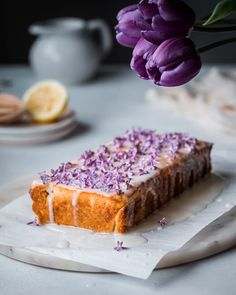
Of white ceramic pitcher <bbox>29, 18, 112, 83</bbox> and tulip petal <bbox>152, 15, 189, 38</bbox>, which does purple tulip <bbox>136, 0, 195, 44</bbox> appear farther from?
white ceramic pitcher <bbox>29, 18, 112, 83</bbox>

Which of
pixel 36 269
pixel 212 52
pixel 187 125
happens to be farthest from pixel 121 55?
pixel 36 269

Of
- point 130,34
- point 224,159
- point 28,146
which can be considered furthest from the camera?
point 28,146

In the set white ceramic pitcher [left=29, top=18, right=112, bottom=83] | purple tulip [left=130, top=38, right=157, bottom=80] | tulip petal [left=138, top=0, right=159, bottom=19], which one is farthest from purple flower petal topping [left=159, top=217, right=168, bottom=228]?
white ceramic pitcher [left=29, top=18, right=112, bottom=83]

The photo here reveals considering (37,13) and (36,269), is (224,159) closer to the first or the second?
(36,269)

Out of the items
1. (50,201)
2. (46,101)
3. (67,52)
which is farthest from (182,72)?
(67,52)

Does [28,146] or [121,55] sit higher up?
[28,146]

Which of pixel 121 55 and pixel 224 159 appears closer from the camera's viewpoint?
pixel 224 159
